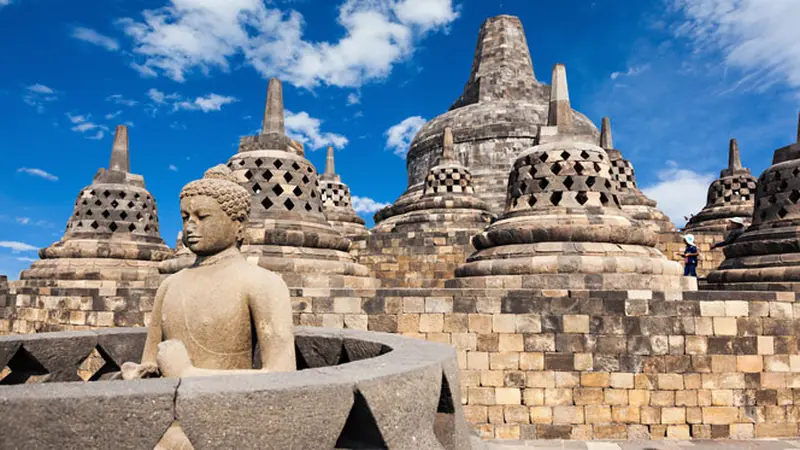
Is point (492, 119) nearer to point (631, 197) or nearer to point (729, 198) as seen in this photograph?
point (631, 197)

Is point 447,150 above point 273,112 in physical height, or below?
above

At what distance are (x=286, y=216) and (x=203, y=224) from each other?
5.16 metres

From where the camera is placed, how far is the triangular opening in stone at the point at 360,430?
1737 mm

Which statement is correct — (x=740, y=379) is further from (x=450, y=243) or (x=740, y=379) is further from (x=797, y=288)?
(x=450, y=243)

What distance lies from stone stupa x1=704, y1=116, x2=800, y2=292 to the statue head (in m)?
7.94

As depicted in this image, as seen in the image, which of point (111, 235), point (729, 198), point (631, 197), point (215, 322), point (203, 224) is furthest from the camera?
point (729, 198)

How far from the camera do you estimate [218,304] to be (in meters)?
2.35

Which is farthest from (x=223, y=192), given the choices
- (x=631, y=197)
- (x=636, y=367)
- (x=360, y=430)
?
(x=631, y=197)

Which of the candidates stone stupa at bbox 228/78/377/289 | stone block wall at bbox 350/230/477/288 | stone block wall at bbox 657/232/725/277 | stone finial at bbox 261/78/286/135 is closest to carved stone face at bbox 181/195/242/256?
stone stupa at bbox 228/78/377/289

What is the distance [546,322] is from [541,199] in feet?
7.64

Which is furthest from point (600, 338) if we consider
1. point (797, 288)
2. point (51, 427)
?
point (51, 427)

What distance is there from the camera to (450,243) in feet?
40.2

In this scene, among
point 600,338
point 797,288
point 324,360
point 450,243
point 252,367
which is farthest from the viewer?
point 450,243

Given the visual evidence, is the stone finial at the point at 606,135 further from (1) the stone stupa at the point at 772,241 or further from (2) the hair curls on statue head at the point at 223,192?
(2) the hair curls on statue head at the point at 223,192
